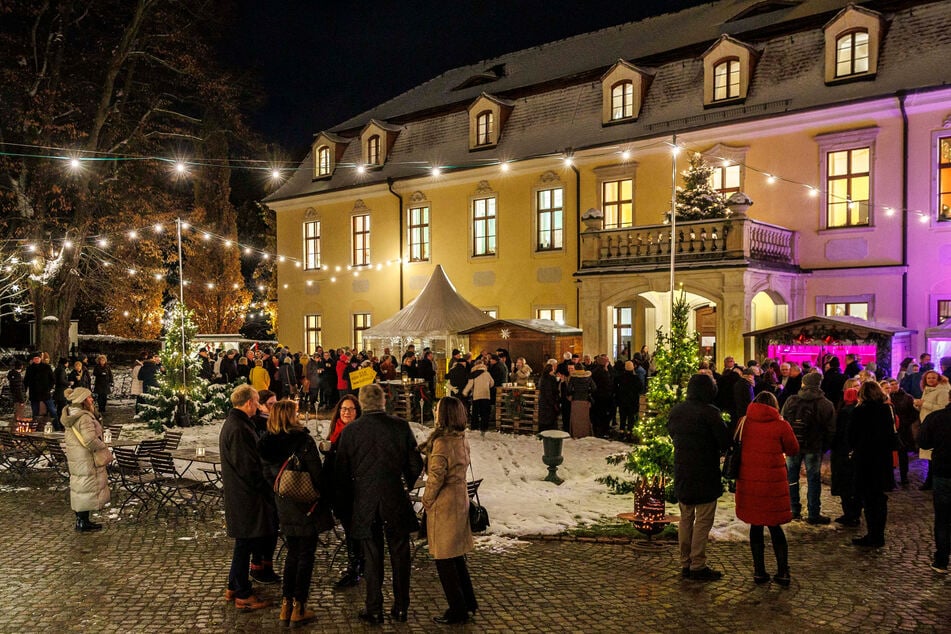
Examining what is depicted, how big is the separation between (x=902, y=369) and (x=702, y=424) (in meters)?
10.4

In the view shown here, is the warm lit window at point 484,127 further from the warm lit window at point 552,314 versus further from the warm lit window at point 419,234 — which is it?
the warm lit window at point 552,314

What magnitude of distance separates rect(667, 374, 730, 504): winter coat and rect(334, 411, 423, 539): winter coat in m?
2.50

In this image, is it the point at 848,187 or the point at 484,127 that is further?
the point at 484,127

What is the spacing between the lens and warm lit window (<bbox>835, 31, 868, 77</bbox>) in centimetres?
1852

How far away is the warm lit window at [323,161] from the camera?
30906 millimetres

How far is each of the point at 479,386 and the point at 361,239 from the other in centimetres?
1475

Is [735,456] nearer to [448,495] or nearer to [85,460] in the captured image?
[448,495]

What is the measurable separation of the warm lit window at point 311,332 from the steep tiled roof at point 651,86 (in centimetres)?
482

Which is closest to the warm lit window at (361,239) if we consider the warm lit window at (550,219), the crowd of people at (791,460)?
the warm lit window at (550,219)

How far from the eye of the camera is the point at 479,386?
52.4 ft

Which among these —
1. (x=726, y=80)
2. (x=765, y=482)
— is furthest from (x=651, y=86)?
(x=765, y=482)

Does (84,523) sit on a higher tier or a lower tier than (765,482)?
lower

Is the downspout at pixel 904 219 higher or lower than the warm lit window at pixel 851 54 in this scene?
lower

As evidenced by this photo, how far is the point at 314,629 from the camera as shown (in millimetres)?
5941
